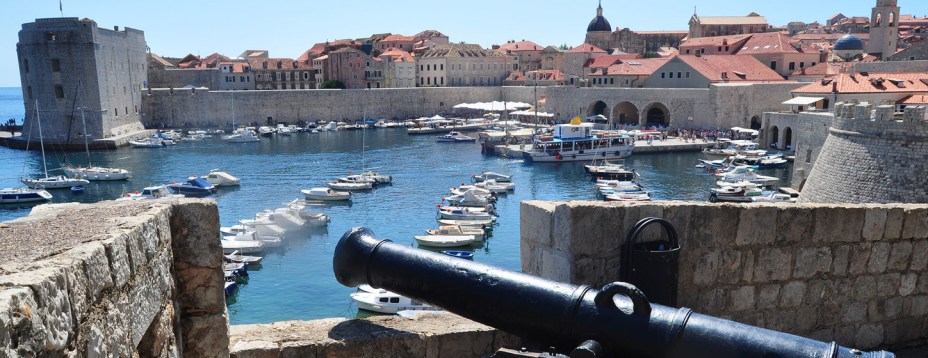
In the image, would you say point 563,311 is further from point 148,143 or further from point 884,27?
point 884,27

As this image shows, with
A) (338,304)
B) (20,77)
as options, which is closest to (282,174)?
(338,304)

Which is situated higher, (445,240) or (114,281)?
(114,281)

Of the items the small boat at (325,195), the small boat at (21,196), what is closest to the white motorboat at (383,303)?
the small boat at (325,195)

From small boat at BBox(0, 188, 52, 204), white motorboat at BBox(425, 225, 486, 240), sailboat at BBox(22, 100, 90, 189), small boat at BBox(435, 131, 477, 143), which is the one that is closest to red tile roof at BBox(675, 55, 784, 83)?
small boat at BBox(435, 131, 477, 143)

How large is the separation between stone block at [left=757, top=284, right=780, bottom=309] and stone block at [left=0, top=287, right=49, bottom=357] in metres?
3.11

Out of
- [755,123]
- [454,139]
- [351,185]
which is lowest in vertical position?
[351,185]

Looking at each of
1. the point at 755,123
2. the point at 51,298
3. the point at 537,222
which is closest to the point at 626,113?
the point at 755,123

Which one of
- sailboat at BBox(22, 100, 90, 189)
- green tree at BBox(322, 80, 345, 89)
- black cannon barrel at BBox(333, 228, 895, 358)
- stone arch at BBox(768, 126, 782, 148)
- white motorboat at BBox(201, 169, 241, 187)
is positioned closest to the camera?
black cannon barrel at BBox(333, 228, 895, 358)

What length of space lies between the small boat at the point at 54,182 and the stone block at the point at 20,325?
32460 millimetres

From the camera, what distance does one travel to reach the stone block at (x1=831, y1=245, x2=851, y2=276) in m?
3.55

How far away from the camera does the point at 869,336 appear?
3.69 metres

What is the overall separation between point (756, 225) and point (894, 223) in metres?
0.80

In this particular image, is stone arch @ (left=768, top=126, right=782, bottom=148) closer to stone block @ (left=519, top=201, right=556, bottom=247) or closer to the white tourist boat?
the white tourist boat

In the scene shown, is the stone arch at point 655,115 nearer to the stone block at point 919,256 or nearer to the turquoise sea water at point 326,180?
the turquoise sea water at point 326,180
